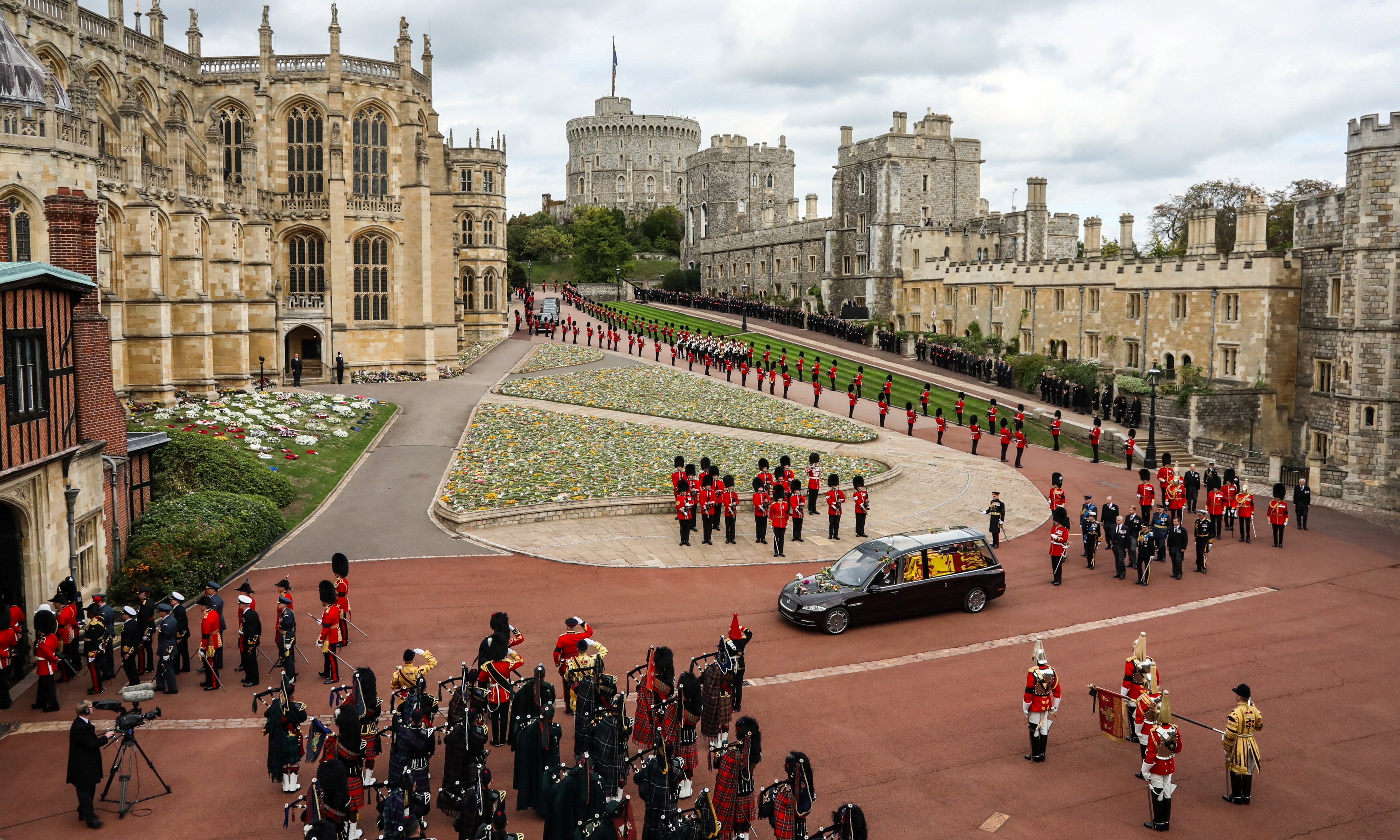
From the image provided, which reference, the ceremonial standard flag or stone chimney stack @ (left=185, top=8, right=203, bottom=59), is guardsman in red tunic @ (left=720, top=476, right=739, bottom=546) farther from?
stone chimney stack @ (left=185, top=8, right=203, bottom=59)

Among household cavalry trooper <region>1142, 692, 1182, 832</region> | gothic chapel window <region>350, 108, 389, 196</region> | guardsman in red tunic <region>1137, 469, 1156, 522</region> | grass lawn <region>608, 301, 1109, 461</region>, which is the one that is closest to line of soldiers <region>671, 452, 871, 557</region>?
guardsman in red tunic <region>1137, 469, 1156, 522</region>

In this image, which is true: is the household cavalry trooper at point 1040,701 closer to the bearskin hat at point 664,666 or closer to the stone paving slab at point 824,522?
the bearskin hat at point 664,666

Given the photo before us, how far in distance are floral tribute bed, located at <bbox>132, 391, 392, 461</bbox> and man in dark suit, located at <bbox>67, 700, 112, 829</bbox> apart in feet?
51.4

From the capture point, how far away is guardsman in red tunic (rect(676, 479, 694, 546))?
22188 mm

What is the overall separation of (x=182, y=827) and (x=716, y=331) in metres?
53.5

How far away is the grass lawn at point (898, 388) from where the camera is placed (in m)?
39.4

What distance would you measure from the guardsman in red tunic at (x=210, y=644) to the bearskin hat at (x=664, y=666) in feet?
18.2

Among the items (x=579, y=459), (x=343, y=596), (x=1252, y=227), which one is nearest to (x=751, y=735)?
(x=343, y=596)

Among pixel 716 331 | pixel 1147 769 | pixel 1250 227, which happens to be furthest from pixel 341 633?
pixel 716 331

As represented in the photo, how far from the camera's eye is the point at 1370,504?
33406 mm

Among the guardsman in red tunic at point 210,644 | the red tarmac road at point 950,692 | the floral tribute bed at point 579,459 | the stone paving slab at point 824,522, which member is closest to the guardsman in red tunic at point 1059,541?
the red tarmac road at point 950,692

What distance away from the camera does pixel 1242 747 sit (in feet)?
36.6

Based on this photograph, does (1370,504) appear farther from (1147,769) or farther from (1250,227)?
(1147,769)

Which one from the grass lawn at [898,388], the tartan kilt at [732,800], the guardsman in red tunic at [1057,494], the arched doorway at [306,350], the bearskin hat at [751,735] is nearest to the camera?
the tartan kilt at [732,800]
